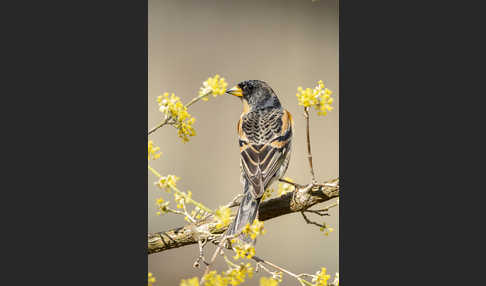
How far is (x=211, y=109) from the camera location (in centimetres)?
444

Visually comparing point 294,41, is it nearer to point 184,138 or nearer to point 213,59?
point 213,59

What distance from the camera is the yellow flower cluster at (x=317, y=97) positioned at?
438 centimetres

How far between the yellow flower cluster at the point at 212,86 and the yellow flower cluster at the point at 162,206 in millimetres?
746

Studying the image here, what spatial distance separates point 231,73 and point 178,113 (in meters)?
0.45

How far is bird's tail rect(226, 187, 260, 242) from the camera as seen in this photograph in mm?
4152

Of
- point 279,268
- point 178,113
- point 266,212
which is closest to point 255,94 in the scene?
point 178,113

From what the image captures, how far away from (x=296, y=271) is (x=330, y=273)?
0.23 metres

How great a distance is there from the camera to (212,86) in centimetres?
441

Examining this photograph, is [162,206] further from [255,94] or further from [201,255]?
[255,94]

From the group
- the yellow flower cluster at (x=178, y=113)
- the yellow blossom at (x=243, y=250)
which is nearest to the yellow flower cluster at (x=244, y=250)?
the yellow blossom at (x=243, y=250)

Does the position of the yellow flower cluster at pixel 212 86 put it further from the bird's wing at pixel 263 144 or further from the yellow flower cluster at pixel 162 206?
the yellow flower cluster at pixel 162 206

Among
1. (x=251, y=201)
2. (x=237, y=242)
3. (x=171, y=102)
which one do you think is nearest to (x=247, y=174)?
(x=251, y=201)

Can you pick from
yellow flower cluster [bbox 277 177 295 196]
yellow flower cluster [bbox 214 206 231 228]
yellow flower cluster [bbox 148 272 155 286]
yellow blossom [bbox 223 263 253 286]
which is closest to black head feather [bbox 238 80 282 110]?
yellow flower cluster [bbox 277 177 295 196]

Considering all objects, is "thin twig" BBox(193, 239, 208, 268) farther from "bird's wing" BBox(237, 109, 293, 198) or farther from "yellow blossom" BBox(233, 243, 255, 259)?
"bird's wing" BBox(237, 109, 293, 198)
